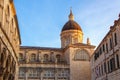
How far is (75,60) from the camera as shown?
209ft

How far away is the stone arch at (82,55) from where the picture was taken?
6425 cm

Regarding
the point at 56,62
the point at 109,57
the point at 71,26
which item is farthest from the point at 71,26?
the point at 109,57

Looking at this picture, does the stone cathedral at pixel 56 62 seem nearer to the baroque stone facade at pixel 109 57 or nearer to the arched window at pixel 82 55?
the arched window at pixel 82 55

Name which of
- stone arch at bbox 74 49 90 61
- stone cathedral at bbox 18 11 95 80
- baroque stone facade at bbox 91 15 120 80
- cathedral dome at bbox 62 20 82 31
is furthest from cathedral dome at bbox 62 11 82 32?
baroque stone facade at bbox 91 15 120 80

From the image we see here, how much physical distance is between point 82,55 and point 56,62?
6.89 meters

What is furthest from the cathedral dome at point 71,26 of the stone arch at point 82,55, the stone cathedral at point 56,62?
the stone arch at point 82,55

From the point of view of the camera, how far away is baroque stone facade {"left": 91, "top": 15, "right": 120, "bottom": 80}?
108 ft

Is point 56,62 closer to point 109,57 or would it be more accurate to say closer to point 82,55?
point 82,55

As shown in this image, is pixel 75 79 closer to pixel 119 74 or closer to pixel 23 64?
pixel 23 64

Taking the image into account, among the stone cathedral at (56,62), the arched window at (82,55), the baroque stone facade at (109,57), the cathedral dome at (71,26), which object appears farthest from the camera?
the cathedral dome at (71,26)

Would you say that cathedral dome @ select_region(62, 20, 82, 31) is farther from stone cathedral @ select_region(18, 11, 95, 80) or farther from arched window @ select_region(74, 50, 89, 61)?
arched window @ select_region(74, 50, 89, 61)

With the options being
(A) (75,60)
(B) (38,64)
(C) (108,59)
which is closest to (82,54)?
(A) (75,60)

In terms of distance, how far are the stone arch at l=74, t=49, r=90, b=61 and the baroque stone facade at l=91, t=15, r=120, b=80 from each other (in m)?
17.0

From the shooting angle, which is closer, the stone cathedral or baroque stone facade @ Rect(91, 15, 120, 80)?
baroque stone facade @ Rect(91, 15, 120, 80)
